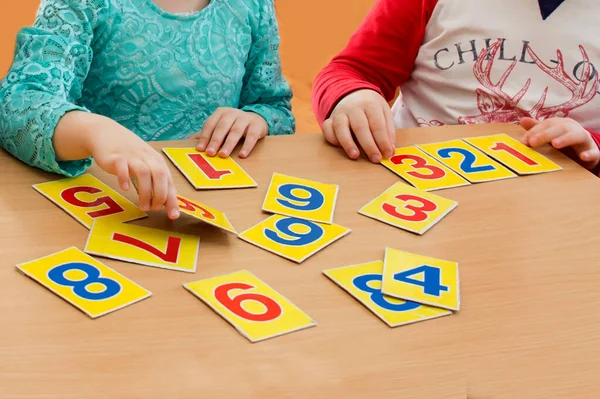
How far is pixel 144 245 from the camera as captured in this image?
0.68 meters

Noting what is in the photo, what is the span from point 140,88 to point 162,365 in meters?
0.64

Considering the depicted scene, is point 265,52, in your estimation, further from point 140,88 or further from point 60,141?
point 60,141

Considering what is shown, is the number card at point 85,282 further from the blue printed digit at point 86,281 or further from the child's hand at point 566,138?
the child's hand at point 566,138

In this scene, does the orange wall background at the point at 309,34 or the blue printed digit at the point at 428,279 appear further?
the orange wall background at the point at 309,34

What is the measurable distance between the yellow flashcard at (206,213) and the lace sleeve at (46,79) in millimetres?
150

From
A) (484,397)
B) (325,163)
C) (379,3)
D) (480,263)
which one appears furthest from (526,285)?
(379,3)

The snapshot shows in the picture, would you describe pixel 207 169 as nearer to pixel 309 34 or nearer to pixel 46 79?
pixel 46 79

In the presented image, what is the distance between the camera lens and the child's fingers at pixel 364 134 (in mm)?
939

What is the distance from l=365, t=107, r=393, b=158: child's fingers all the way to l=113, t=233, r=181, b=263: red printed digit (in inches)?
13.7

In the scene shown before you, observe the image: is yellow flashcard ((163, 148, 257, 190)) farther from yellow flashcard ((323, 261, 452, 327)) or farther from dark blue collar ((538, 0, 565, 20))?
dark blue collar ((538, 0, 565, 20))

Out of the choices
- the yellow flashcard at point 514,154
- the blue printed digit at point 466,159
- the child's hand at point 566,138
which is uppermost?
the child's hand at point 566,138

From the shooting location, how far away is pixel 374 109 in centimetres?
100

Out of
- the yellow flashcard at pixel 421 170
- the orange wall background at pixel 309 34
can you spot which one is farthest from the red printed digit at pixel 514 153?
the orange wall background at pixel 309 34

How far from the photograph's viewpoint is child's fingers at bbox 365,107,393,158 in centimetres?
95
